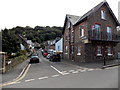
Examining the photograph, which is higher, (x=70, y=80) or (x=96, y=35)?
(x=96, y=35)

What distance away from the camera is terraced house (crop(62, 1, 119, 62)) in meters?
22.1

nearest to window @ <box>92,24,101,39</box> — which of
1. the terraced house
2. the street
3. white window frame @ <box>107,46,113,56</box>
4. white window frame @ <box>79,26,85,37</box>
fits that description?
the terraced house

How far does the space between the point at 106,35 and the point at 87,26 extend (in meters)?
3.47

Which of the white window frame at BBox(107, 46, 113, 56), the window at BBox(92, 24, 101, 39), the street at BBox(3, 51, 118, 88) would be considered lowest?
the street at BBox(3, 51, 118, 88)

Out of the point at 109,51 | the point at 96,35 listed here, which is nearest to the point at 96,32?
the point at 96,35

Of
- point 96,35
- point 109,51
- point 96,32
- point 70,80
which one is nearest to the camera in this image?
point 70,80

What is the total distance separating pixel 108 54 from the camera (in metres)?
23.9

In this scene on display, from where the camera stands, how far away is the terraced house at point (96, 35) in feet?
72.6

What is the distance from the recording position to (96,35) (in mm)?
22203

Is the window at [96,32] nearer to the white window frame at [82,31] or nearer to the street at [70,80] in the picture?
the white window frame at [82,31]

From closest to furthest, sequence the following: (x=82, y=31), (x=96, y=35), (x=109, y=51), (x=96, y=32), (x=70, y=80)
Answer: (x=70, y=80) → (x=96, y=35) → (x=96, y=32) → (x=82, y=31) → (x=109, y=51)

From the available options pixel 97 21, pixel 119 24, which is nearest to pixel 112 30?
pixel 119 24

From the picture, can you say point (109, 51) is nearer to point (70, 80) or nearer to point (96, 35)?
point (96, 35)

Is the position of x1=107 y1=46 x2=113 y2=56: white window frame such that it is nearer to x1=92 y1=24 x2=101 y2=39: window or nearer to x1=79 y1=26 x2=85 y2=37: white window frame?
x1=92 y1=24 x2=101 y2=39: window
